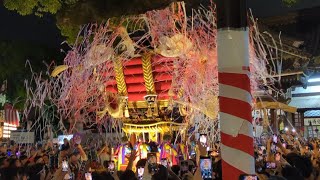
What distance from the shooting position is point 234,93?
4648 millimetres

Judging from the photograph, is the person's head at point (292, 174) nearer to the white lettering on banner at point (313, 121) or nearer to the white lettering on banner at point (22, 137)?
the white lettering on banner at point (22, 137)

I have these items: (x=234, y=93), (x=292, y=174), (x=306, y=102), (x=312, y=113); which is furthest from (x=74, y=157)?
(x=312, y=113)

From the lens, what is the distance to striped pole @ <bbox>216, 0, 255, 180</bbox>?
456cm

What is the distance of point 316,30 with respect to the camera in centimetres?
2698

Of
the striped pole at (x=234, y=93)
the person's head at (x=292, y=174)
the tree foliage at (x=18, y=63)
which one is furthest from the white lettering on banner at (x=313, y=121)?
the striped pole at (x=234, y=93)

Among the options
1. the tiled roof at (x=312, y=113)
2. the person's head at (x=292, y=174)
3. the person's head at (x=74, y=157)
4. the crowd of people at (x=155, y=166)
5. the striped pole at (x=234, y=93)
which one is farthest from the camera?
the tiled roof at (x=312, y=113)

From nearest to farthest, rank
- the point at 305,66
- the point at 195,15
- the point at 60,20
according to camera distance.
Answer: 1. the point at 60,20
2. the point at 195,15
3. the point at 305,66

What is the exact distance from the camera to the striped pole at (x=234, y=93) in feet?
15.0

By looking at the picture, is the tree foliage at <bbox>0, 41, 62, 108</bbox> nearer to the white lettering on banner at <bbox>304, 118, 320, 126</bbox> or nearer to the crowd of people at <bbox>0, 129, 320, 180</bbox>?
the white lettering on banner at <bbox>304, 118, 320, 126</bbox>

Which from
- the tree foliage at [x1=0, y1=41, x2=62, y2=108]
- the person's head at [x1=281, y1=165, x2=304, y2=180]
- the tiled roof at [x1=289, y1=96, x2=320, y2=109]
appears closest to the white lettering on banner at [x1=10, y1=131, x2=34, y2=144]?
the tree foliage at [x1=0, y1=41, x2=62, y2=108]

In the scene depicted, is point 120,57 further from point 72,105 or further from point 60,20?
point 60,20

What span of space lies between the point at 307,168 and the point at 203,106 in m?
4.17

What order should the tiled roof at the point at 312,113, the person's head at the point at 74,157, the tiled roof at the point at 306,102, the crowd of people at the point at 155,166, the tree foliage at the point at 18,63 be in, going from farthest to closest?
1. the tree foliage at the point at 18,63
2. the tiled roof at the point at 312,113
3. the tiled roof at the point at 306,102
4. the person's head at the point at 74,157
5. the crowd of people at the point at 155,166

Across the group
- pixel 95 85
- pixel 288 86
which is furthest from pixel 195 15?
pixel 288 86
